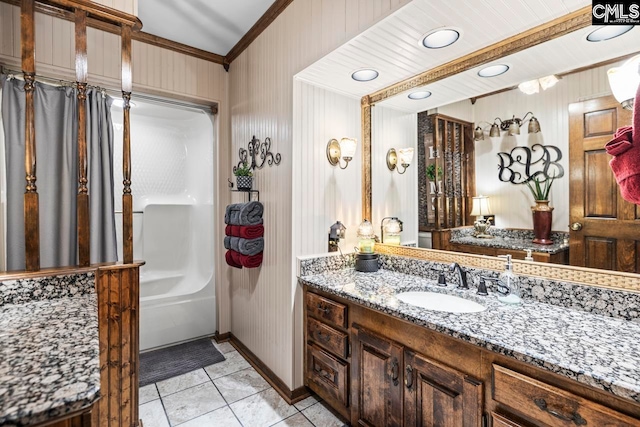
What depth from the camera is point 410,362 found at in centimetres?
138

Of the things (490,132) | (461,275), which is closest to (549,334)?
(461,275)

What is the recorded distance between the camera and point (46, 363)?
0.75 m

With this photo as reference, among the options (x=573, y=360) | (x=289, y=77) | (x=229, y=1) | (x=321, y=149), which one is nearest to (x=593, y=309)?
(x=573, y=360)

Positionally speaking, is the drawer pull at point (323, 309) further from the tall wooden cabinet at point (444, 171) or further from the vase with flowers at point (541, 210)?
the vase with flowers at point (541, 210)

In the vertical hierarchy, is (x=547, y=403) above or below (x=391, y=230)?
below

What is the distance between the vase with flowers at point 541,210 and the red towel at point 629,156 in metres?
0.40

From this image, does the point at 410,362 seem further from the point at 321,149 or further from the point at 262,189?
the point at 262,189

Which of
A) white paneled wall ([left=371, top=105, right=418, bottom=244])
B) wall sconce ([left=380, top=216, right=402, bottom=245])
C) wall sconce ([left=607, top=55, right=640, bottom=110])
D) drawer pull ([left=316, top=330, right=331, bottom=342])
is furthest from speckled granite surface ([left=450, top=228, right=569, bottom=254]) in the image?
drawer pull ([left=316, top=330, right=331, bottom=342])

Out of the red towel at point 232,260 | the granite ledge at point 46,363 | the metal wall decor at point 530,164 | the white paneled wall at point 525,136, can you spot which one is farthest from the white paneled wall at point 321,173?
the granite ledge at point 46,363

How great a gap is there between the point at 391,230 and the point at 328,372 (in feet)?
3.50

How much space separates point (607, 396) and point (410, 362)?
0.68m

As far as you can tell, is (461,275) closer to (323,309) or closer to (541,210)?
(541,210)

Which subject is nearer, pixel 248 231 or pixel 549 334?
pixel 549 334

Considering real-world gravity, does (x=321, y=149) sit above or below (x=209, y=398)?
above
